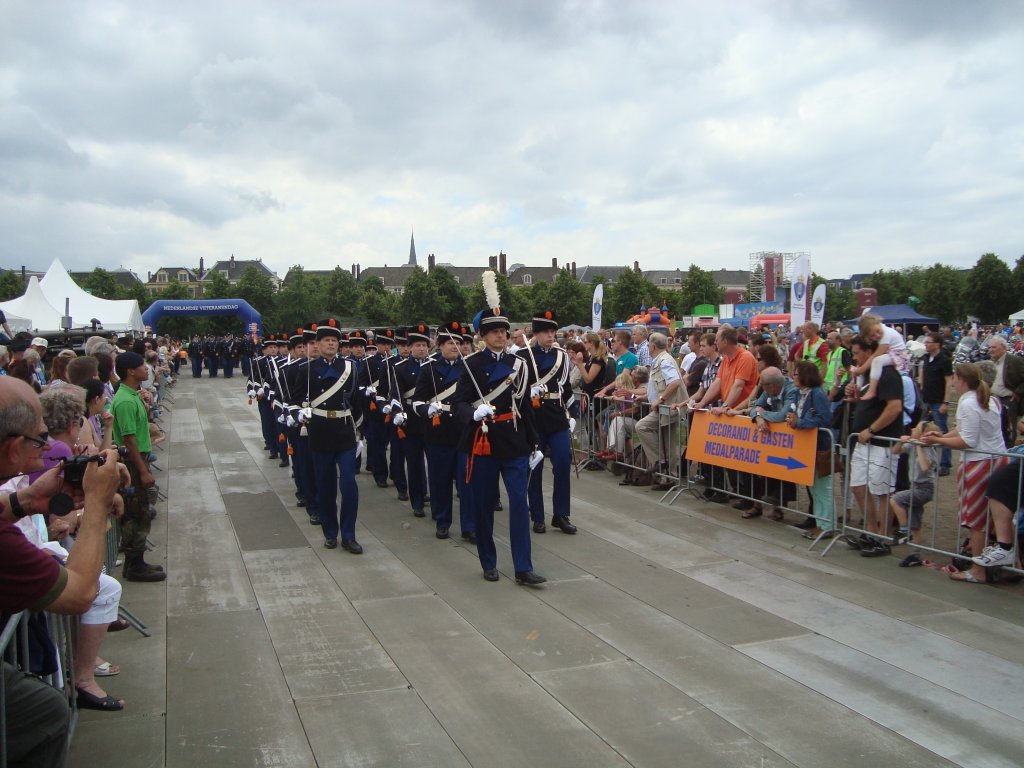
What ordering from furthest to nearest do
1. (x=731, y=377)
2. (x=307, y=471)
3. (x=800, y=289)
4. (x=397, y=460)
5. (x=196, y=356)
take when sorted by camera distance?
1. (x=196, y=356)
2. (x=800, y=289)
3. (x=397, y=460)
4. (x=731, y=377)
5. (x=307, y=471)

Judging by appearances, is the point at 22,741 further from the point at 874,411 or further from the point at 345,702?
the point at 874,411

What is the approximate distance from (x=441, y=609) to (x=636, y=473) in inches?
201

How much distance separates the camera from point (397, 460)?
1058 centimetres

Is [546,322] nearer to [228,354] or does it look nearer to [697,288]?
[228,354]

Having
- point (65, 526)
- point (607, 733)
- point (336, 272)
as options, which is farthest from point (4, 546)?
point (336, 272)

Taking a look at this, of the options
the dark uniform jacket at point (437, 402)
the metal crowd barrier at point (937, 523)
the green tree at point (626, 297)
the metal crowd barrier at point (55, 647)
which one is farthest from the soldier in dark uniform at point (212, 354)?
the green tree at point (626, 297)

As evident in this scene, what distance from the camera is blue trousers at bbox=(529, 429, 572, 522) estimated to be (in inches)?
331

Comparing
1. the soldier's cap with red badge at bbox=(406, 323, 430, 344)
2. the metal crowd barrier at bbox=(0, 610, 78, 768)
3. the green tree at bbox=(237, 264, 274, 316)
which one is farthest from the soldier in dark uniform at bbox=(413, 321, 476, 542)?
the green tree at bbox=(237, 264, 274, 316)

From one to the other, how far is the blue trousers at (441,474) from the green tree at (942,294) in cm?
7875

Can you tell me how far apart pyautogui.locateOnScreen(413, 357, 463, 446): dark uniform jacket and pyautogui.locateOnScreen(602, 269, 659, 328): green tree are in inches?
2670

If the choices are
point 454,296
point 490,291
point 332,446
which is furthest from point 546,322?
point 454,296

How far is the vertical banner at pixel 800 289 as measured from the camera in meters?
21.3

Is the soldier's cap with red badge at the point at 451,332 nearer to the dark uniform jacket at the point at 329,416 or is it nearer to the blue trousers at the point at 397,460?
the dark uniform jacket at the point at 329,416

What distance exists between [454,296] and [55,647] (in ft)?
249
